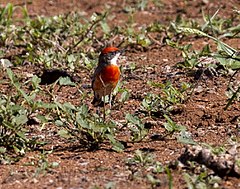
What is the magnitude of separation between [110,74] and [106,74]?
4 cm

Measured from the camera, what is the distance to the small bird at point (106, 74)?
6.45 m

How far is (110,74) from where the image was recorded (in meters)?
6.59

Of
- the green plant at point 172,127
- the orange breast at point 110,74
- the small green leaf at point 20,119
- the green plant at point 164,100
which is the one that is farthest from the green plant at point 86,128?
the orange breast at point 110,74

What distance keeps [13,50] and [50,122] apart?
2.35 m

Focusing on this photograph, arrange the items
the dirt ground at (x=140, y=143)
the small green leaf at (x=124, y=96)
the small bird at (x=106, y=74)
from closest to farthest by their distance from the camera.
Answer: the dirt ground at (x=140, y=143) → the small green leaf at (x=124, y=96) → the small bird at (x=106, y=74)

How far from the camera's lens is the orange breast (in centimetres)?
654

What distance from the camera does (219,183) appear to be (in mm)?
4535

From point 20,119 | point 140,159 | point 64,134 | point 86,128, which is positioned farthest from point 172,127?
point 20,119

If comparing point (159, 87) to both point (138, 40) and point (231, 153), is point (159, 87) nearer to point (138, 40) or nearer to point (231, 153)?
point (138, 40)

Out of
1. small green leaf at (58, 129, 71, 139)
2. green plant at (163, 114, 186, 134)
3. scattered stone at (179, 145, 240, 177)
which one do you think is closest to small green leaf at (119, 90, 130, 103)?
green plant at (163, 114, 186, 134)

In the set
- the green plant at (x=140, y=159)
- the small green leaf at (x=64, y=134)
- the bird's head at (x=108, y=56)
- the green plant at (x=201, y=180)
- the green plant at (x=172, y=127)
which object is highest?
the bird's head at (x=108, y=56)

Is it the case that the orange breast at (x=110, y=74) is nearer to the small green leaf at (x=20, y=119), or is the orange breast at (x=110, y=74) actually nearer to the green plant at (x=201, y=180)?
the small green leaf at (x=20, y=119)

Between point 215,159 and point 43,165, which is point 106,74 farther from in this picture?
point 215,159

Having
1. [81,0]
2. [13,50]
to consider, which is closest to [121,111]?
[13,50]
